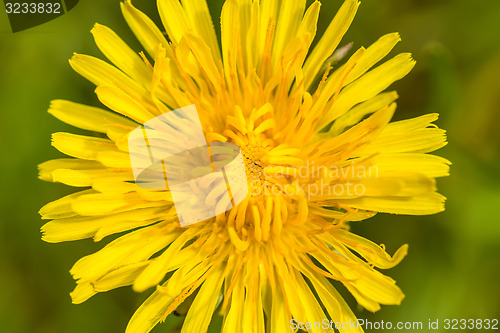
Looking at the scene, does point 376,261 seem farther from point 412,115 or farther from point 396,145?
point 412,115

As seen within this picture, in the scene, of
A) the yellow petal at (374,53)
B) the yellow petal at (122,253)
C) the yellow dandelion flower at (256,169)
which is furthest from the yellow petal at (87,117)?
the yellow petal at (374,53)

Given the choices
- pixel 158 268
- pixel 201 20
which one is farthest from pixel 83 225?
pixel 201 20

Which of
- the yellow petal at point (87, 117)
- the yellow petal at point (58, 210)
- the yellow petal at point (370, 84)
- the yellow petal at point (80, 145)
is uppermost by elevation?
the yellow petal at point (87, 117)

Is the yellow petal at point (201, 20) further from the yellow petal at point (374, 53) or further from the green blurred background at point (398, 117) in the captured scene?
the green blurred background at point (398, 117)

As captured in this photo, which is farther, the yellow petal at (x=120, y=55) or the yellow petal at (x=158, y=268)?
the yellow petal at (x=120, y=55)

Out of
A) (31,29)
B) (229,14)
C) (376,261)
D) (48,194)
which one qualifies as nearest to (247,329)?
(376,261)

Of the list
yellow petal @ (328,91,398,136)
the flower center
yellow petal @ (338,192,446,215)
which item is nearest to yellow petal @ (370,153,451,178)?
yellow petal @ (338,192,446,215)
